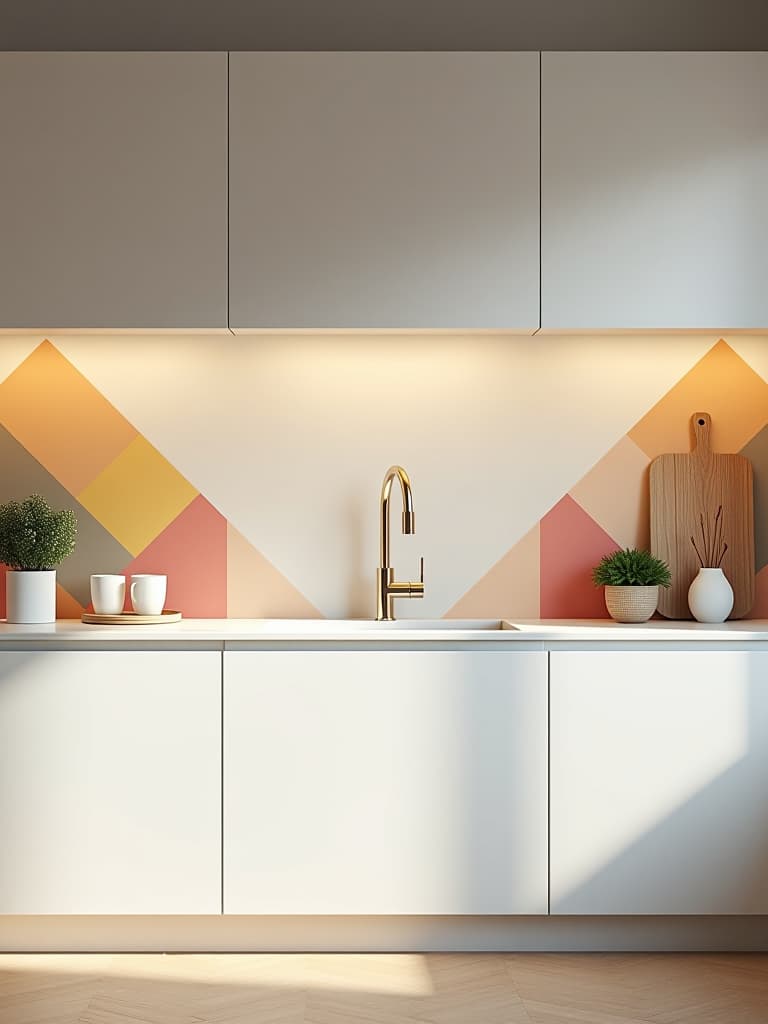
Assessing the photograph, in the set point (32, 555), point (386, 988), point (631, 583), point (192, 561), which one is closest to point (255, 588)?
point (192, 561)

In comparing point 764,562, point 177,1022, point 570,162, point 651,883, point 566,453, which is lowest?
point 177,1022

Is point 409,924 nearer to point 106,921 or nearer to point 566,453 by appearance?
point 106,921

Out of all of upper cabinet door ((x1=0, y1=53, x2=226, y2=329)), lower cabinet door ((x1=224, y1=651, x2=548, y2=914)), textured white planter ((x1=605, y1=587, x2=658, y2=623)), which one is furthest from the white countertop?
upper cabinet door ((x1=0, y1=53, x2=226, y2=329))

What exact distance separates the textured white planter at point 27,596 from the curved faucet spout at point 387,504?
893 millimetres

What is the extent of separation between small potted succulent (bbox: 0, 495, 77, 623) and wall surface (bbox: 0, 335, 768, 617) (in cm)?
21

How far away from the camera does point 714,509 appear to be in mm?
3252

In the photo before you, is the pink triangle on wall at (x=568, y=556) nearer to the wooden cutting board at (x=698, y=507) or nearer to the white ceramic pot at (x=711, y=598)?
the wooden cutting board at (x=698, y=507)

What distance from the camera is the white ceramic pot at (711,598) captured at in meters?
3.10

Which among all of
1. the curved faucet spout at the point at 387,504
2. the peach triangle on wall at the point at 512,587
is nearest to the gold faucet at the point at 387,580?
the curved faucet spout at the point at 387,504

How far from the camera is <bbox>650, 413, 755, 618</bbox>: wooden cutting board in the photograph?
10.6ft

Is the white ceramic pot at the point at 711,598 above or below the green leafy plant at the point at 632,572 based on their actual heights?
below

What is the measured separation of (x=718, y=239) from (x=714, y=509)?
0.77m

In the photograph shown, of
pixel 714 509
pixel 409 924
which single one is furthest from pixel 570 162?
pixel 409 924

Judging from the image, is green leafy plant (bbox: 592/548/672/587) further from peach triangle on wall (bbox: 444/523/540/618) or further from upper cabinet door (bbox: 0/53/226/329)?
upper cabinet door (bbox: 0/53/226/329)
